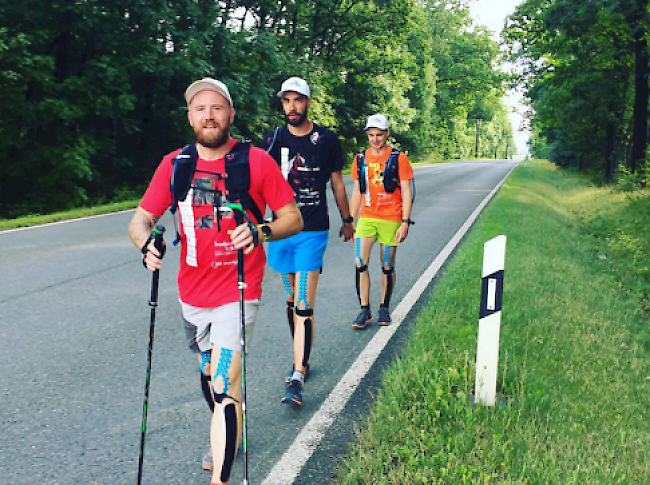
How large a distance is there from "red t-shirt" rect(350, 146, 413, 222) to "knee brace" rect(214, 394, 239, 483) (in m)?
3.56

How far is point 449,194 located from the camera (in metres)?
23.0

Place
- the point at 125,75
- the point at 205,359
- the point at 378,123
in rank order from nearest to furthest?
the point at 205,359 < the point at 378,123 < the point at 125,75

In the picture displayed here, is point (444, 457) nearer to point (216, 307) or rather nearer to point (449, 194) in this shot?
point (216, 307)

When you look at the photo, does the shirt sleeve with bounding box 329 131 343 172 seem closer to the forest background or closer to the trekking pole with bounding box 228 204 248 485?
the trekking pole with bounding box 228 204 248 485

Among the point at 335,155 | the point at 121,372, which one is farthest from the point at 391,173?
the point at 121,372

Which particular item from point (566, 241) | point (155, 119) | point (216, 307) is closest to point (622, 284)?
point (566, 241)

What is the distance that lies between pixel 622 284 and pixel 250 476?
709cm

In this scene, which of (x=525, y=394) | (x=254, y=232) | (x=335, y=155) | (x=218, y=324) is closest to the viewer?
(x=254, y=232)

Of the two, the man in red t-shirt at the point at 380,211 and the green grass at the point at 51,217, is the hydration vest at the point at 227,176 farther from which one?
the green grass at the point at 51,217

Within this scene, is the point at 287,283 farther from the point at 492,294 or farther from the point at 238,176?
the point at 238,176

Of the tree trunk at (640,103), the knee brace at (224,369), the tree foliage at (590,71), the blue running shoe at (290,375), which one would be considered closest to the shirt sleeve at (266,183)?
the knee brace at (224,369)

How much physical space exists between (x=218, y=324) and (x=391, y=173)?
3.51 metres

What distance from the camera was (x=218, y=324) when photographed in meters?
2.96

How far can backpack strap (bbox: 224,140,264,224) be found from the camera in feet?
9.45
